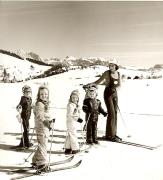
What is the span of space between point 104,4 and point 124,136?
1.21 meters

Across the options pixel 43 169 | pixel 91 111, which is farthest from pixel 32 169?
pixel 91 111

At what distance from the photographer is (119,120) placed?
12.6 feet

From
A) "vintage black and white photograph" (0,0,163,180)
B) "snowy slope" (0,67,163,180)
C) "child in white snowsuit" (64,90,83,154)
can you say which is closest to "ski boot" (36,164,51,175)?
"snowy slope" (0,67,163,180)

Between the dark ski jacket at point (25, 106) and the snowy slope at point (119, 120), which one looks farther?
the dark ski jacket at point (25, 106)

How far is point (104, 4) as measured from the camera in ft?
12.4

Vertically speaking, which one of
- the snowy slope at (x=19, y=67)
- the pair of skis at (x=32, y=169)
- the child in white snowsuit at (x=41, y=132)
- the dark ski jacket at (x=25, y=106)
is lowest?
the pair of skis at (x=32, y=169)

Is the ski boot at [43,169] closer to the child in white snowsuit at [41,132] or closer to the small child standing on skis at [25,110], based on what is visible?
the child in white snowsuit at [41,132]

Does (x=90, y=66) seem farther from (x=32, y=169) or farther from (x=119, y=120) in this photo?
(x=32, y=169)

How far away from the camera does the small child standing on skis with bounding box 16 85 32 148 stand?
3.45 m

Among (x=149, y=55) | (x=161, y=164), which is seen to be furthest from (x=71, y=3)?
(x=161, y=164)

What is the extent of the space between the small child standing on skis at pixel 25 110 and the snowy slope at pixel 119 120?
0.13m

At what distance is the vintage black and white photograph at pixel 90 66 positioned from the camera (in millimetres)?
3664

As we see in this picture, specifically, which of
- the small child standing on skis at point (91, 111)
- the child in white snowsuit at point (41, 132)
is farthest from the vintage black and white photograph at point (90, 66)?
the child in white snowsuit at point (41, 132)

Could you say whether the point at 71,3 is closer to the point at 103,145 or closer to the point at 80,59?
the point at 80,59
